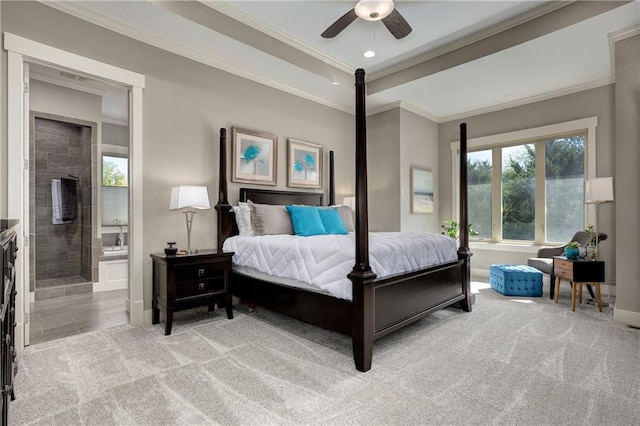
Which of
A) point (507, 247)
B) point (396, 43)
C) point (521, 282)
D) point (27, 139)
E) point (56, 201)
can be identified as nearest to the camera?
point (27, 139)

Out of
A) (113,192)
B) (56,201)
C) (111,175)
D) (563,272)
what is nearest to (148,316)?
(56,201)

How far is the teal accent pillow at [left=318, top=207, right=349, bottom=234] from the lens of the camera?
4203 mm

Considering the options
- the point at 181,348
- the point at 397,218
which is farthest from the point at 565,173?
the point at 181,348

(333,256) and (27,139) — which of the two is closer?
(333,256)

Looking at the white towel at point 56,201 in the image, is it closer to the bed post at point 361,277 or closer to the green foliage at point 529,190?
the bed post at point 361,277

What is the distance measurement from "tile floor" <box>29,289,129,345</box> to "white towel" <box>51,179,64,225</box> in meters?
1.33

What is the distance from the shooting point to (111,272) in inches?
198

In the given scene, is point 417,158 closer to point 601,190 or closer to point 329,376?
point 601,190

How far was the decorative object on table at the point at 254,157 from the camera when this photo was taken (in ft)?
13.8

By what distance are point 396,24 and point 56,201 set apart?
17.8 ft

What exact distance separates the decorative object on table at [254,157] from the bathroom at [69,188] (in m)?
2.05

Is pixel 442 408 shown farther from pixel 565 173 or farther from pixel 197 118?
pixel 565 173

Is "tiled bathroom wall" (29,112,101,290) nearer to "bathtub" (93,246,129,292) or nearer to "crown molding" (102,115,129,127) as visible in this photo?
"bathtub" (93,246,129,292)

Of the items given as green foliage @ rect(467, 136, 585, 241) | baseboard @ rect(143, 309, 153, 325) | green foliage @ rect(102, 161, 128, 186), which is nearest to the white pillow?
baseboard @ rect(143, 309, 153, 325)
